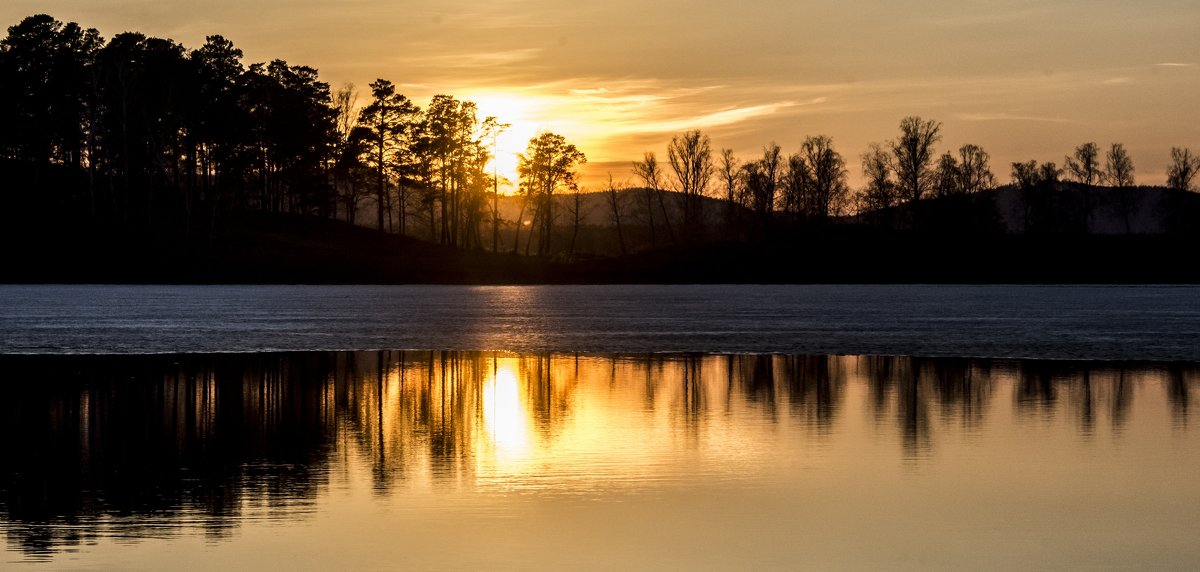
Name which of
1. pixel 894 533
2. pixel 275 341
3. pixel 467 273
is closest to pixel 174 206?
pixel 467 273

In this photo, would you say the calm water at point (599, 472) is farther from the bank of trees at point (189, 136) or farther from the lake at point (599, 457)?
the bank of trees at point (189, 136)

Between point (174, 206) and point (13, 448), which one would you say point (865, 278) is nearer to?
point (174, 206)

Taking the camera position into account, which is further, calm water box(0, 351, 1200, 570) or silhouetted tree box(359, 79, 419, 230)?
silhouetted tree box(359, 79, 419, 230)

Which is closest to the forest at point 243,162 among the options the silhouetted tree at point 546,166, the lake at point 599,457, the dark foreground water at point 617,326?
the silhouetted tree at point 546,166

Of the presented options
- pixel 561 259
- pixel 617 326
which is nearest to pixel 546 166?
pixel 561 259

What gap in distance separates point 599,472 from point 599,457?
1313 millimetres

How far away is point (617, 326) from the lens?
54.9m

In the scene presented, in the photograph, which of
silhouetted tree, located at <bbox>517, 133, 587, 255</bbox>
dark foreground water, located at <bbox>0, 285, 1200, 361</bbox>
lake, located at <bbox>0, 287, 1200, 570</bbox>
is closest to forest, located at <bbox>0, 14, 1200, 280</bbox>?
silhouetted tree, located at <bbox>517, 133, 587, 255</bbox>

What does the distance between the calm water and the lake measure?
6 centimetres

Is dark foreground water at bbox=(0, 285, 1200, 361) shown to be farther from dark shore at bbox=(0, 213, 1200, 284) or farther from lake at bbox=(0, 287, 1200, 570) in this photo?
dark shore at bbox=(0, 213, 1200, 284)

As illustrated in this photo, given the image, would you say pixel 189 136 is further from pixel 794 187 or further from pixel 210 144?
pixel 794 187

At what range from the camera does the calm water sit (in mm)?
13297

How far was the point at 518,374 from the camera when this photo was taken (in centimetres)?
3278

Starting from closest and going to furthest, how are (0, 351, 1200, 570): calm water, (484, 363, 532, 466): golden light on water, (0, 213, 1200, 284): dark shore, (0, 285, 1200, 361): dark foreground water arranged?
(0, 351, 1200, 570): calm water
(484, 363, 532, 466): golden light on water
(0, 285, 1200, 361): dark foreground water
(0, 213, 1200, 284): dark shore
